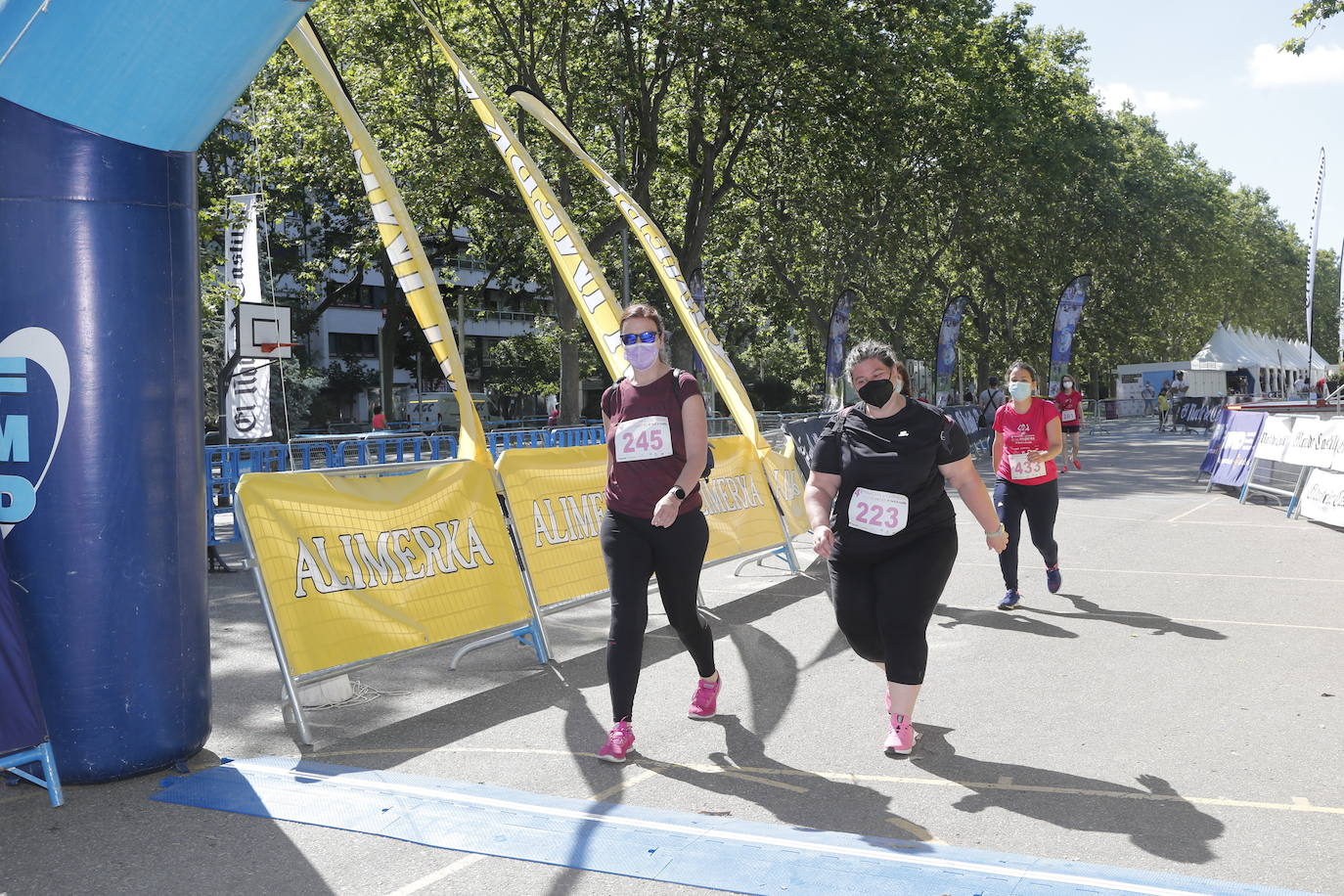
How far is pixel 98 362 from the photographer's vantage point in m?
4.79

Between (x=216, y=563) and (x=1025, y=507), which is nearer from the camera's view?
(x=1025, y=507)

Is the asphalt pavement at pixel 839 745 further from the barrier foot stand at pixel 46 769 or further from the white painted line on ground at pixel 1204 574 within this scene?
the white painted line on ground at pixel 1204 574

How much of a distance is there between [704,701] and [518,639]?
1.93 meters

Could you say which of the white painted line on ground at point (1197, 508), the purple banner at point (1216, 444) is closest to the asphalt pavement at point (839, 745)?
the white painted line on ground at point (1197, 508)

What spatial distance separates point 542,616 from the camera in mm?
7199

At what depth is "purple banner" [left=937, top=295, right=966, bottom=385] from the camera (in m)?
36.0

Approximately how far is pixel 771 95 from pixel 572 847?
2377 centimetres

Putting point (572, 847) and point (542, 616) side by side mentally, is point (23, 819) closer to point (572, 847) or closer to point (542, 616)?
point (572, 847)

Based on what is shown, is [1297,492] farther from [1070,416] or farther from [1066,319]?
[1066,319]

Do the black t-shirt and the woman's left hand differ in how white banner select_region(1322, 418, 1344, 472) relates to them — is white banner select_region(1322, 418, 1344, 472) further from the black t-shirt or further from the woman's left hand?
the woman's left hand

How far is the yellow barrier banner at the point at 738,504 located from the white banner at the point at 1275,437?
9769 millimetres

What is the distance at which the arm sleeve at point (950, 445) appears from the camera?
5.21m

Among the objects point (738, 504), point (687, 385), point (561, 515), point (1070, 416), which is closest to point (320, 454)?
point (738, 504)

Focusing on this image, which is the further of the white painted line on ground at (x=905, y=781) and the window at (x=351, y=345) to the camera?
the window at (x=351, y=345)
